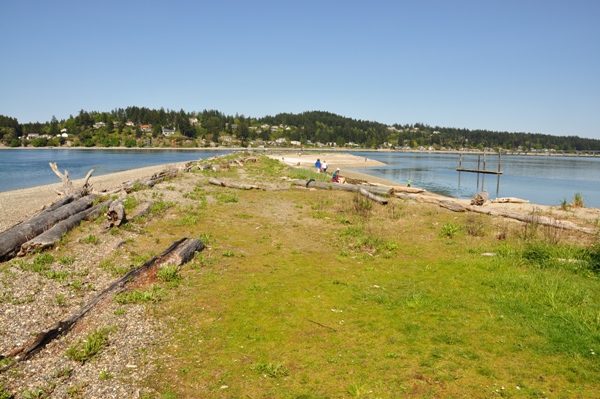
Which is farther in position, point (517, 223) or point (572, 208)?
point (572, 208)

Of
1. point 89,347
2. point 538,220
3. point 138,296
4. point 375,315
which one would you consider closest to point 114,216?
point 138,296

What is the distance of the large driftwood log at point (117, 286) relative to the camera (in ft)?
21.9

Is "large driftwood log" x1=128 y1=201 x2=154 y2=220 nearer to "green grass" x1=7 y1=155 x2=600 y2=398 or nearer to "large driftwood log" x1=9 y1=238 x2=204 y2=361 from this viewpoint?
"green grass" x1=7 y1=155 x2=600 y2=398

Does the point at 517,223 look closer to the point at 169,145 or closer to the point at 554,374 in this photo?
the point at 554,374

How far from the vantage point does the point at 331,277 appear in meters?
10.9

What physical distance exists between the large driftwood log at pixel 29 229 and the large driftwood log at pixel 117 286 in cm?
468

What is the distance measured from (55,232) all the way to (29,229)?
80 cm

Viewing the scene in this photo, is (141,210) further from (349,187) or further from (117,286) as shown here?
(349,187)

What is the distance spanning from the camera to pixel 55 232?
13.2m

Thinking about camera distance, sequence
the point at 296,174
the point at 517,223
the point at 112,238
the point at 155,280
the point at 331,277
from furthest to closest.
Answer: the point at 296,174, the point at 517,223, the point at 112,238, the point at 331,277, the point at 155,280

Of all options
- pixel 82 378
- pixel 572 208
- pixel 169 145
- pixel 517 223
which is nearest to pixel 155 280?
pixel 82 378

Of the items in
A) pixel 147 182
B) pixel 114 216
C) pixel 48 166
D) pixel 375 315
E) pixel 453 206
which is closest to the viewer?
pixel 375 315

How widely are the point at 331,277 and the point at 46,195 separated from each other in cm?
2983

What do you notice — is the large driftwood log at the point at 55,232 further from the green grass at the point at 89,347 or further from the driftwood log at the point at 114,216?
the green grass at the point at 89,347
